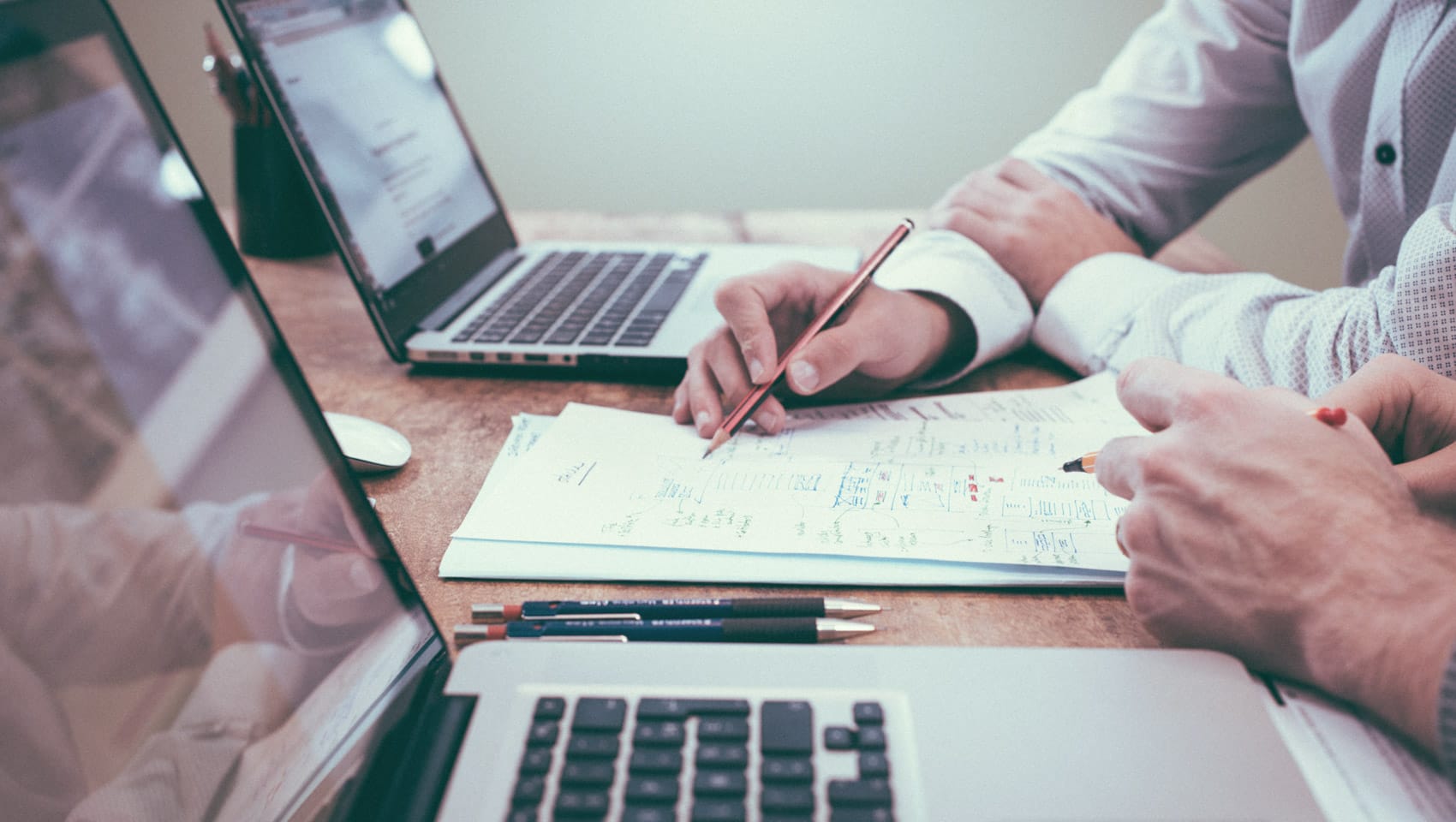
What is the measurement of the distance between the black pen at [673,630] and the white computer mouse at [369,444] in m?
0.20

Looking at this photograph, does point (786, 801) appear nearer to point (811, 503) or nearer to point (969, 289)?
point (811, 503)

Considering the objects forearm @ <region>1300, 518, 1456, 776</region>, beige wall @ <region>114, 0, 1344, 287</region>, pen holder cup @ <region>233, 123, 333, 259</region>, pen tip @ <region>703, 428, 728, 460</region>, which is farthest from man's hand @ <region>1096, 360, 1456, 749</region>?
beige wall @ <region>114, 0, 1344, 287</region>

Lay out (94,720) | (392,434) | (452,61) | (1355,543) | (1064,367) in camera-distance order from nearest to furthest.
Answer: (94,720) < (1355,543) < (392,434) < (1064,367) < (452,61)

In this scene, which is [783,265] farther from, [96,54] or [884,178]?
[884,178]

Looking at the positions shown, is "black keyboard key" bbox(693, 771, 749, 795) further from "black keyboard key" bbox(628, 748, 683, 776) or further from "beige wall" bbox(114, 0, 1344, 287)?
"beige wall" bbox(114, 0, 1344, 287)

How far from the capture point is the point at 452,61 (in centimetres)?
188

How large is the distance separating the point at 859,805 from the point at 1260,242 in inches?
80.1

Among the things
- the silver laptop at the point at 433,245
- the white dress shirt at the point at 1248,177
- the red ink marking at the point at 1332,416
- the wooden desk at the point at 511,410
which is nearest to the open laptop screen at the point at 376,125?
the silver laptop at the point at 433,245

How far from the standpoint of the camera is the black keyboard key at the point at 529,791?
0.96ft

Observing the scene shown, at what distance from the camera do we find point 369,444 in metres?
0.57

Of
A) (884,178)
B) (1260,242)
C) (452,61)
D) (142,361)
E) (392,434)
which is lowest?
(1260,242)

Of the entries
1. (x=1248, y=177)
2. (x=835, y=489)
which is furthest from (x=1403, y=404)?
(x=1248, y=177)

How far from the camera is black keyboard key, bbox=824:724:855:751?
1.01 ft

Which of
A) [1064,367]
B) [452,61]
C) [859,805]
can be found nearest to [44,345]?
[859,805]
